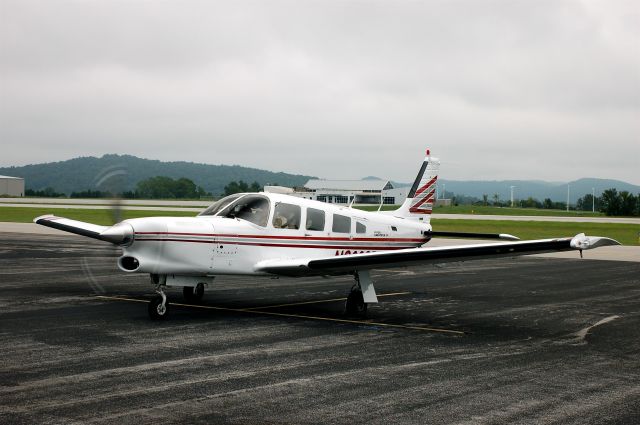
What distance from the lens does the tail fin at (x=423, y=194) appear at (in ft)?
67.0

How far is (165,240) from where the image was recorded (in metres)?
14.4

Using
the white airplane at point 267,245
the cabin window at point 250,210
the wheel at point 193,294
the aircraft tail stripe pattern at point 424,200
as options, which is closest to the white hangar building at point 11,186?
the white airplane at point 267,245

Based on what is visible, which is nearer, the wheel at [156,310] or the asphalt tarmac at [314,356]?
the asphalt tarmac at [314,356]

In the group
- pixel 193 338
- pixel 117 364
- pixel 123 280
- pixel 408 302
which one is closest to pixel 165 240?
pixel 193 338

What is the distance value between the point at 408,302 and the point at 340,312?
2.66 metres

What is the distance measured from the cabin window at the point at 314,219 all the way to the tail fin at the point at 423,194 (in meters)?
4.01

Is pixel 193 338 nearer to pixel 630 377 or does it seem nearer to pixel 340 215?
pixel 340 215

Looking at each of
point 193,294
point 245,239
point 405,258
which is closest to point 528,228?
point 193,294

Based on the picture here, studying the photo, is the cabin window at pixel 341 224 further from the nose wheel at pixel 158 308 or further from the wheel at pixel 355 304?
the nose wheel at pixel 158 308

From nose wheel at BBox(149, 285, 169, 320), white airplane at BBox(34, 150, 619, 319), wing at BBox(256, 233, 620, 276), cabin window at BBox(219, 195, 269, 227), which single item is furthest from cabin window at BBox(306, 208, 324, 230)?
nose wheel at BBox(149, 285, 169, 320)

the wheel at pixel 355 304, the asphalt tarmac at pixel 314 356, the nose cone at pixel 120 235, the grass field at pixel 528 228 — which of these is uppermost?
the nose cone at pixel 120 235

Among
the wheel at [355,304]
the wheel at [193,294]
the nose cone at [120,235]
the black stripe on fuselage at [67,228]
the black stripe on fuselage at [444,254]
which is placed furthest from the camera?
the wheel at [193,294]

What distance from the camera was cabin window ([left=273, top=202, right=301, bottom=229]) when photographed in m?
16.0

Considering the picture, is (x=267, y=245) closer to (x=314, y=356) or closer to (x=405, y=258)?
(x=405, y=258)
